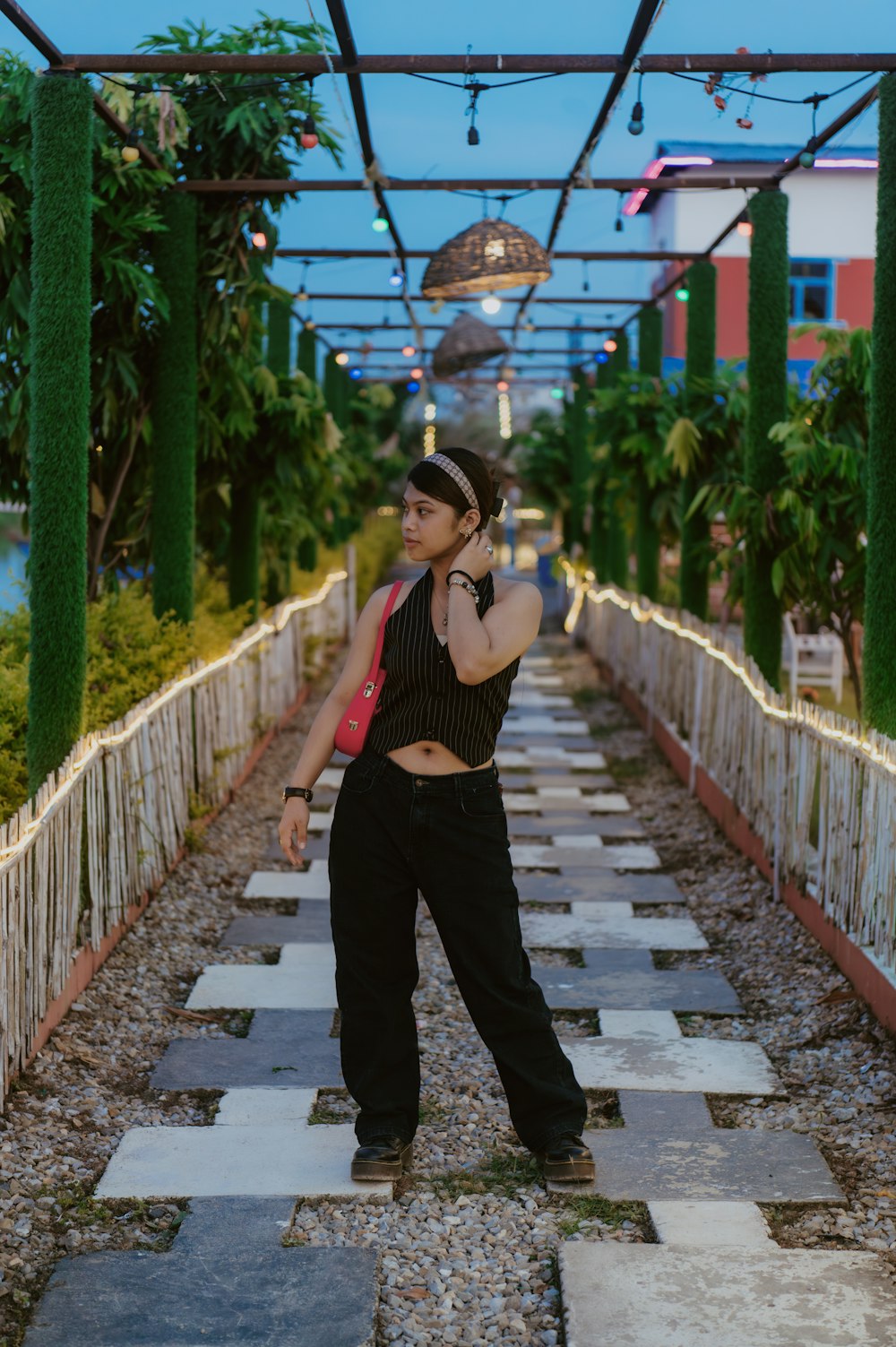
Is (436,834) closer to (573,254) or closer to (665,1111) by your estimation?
(665,1111)

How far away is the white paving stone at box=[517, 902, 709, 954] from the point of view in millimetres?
5609

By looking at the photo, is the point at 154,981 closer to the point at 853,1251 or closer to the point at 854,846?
the point at 854,846

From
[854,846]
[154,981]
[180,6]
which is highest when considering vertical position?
[180,6]

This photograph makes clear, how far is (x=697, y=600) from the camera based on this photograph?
1003cm

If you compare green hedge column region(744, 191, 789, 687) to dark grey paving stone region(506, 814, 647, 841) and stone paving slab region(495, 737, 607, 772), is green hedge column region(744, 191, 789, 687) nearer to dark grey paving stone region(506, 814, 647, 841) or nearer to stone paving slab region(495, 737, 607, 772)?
dark grey paving stone region(506, 814, 647, 841)

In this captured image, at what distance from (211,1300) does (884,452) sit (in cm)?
379

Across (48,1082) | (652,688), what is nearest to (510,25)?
(48,1082)

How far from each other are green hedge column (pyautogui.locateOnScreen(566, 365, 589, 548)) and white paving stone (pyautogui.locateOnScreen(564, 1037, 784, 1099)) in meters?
13.6

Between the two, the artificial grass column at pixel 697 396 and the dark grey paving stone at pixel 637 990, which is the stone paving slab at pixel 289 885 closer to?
the dark grey paving stone at pixel 637 990

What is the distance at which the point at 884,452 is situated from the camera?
5.43 m

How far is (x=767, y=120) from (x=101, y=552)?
4041 millimetres

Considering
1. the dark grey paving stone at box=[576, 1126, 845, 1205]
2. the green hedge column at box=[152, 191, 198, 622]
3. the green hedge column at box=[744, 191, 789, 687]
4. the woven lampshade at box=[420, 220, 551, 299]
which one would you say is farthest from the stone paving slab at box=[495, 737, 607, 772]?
the dark grey paving stone at box=[576, 1126, 845, 1205]

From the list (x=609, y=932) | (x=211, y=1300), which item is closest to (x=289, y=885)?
(x=609, y=932)

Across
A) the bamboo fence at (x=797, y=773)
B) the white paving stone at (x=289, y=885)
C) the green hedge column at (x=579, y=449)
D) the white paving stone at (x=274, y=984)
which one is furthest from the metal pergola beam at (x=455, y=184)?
the green hedge column at (x=579, y=449)
